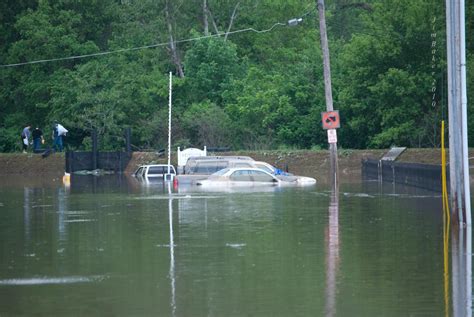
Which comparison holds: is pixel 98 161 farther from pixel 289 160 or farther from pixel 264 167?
pixel 264 167

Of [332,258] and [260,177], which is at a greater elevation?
[260,177]

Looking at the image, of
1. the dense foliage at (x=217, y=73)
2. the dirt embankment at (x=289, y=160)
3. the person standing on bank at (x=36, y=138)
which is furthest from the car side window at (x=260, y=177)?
the person standing on bank at (x=36, y=138)

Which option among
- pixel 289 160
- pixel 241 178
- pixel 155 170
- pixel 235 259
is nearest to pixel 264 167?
pixel 241 178

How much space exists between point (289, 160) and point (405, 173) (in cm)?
1693

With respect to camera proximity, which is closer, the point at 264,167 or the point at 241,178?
the point at 241,178

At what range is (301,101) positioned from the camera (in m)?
66.0

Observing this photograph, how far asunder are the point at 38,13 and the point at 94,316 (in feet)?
207

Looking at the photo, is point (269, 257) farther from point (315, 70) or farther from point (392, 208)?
point (315, 70)

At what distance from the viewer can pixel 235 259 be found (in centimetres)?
1834

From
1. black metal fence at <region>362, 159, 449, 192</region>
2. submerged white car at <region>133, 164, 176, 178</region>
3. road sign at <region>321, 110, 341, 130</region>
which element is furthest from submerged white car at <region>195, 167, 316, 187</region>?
submerged white car at <region>133, 164, 176, 178</region>

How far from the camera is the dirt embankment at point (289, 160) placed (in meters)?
55.6

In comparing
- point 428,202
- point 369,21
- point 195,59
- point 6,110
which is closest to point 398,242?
point 428,202

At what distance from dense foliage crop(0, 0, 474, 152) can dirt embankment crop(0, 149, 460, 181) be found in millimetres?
3033

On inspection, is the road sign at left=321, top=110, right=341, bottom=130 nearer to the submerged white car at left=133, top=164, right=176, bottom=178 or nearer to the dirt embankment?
the dirt embankment
